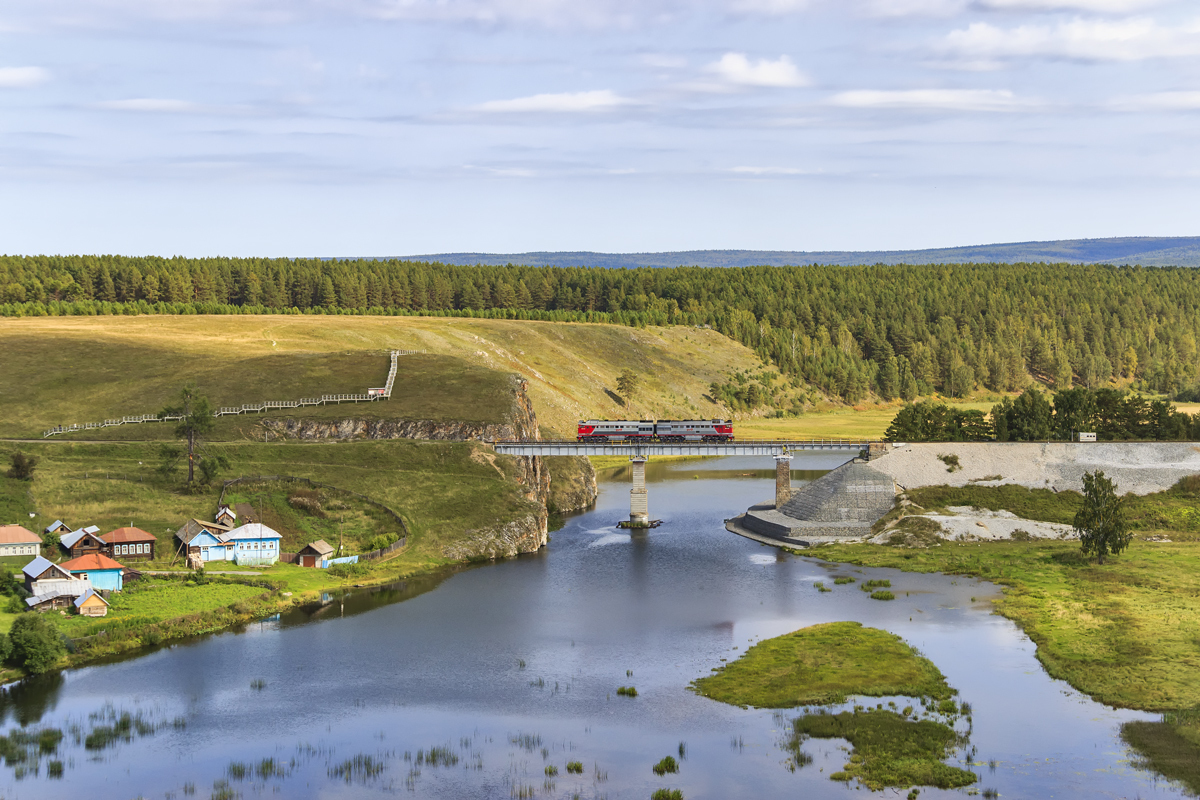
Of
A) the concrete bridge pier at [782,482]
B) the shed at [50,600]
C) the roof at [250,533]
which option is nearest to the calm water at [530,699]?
the shed at [50,600]

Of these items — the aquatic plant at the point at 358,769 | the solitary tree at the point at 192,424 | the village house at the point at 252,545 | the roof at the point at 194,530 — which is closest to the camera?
the aquatic plant at the point at 358,769

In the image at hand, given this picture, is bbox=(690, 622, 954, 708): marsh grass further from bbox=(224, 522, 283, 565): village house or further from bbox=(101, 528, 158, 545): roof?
bbox=(101, 528, 158, 545): roof

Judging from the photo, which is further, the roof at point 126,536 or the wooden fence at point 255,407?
the wooden fence at point 255,407

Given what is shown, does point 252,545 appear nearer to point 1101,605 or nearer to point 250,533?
point 250,533

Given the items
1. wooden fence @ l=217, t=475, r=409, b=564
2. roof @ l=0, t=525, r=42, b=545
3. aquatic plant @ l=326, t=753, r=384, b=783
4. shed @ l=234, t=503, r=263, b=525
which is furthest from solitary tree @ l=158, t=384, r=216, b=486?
aquatic plant @ l=326, t=753, r=384, b=783

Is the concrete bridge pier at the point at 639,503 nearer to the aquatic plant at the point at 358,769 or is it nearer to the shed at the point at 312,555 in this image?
the shed at the point at 312,555

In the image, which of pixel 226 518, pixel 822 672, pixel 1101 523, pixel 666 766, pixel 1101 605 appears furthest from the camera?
pixel 226 518

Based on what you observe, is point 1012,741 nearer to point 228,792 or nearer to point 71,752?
point 228,792

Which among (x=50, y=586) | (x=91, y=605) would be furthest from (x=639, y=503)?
(x=50, y=586)
